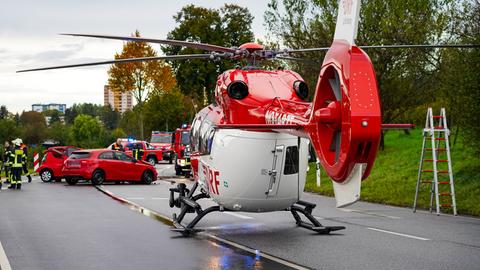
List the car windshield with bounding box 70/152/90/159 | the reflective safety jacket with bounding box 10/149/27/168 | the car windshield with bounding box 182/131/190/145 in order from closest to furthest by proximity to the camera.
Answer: the reflective safety jacket with bounding box 10/149/27/168, the car windshield with bounding box 70/152/90/159, the car windshield with bounding box 182/131/190/145

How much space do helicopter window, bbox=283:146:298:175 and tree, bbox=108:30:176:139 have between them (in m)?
47.1

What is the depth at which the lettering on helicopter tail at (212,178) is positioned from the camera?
42.9ft

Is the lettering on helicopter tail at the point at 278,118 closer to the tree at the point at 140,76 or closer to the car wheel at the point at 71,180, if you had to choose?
the car wheel at the point at 71,180

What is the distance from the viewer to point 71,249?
12.1m

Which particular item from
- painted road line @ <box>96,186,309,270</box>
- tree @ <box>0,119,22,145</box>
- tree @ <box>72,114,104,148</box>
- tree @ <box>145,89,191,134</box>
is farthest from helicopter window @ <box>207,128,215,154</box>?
tree @ <box>0,119,22,145</box>

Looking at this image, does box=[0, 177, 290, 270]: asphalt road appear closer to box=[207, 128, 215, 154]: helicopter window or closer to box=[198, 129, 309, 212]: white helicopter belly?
box=[198, 129, 309, 212]: white helicopter belly

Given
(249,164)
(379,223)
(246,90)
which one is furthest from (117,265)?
(379,223)

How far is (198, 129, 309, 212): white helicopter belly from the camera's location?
12336 mm

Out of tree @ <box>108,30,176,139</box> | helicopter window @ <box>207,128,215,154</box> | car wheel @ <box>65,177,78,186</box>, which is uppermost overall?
tree @ <box>108,30,176,139</box>

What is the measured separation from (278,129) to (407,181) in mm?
15641

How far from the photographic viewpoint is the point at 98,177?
100ft

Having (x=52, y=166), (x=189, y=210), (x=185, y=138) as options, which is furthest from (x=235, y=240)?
(x=185, y=138)

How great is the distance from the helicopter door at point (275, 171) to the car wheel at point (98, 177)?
1913 centimetres

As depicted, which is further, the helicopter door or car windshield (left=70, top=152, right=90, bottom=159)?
car windshield (left=70, top=152, right=90, bottom=159)
